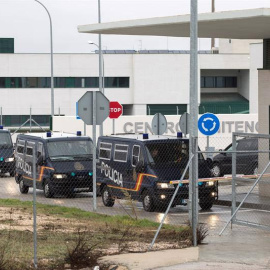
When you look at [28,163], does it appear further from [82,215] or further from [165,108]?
[165,108]

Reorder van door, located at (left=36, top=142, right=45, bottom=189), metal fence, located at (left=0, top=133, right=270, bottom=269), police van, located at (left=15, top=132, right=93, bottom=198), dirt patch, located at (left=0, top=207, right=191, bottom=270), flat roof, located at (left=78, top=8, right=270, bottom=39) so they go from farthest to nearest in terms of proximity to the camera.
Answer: van door, located at (left=36, top=142, right=45, bottom=189)
police van, located at (left=15, top=132, right=93, bottom=198)
flat roof, located at (left=78, top=8, right=270, bottom=39)
metal fence, located at (left=0, top=133, right=270, bottom=269)
dirt patch, located at (left=0, top=207, right=191, bottom=270)

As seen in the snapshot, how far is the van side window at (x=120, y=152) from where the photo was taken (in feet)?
77.5

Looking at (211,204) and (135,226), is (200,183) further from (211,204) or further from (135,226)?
(135,226)

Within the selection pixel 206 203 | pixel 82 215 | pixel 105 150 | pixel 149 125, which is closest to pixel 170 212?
pixel 206 203

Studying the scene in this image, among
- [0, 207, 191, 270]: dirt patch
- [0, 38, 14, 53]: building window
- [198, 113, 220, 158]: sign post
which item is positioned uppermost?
[0, 38, 14, 53]: building window

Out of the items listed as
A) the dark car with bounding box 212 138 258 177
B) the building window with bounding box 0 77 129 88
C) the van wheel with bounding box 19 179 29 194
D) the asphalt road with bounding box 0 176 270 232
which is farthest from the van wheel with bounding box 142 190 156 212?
the building window with bounding box 0 77 129 88

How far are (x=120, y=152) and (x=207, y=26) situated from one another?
4248mm

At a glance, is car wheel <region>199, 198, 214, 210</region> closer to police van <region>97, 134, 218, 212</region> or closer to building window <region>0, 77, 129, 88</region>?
police van <region>97, 134, 218, 212</region>

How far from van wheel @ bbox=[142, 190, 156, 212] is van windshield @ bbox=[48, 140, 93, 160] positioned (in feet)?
15.9

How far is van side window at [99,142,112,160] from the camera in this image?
2452cm

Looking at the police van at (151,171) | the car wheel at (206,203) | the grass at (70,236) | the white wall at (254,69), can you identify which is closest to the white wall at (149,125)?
the white wall at (254,69)

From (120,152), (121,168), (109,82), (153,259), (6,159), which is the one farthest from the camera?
(109,82)

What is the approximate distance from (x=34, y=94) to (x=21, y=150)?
48.9 m

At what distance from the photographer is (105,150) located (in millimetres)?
24812
